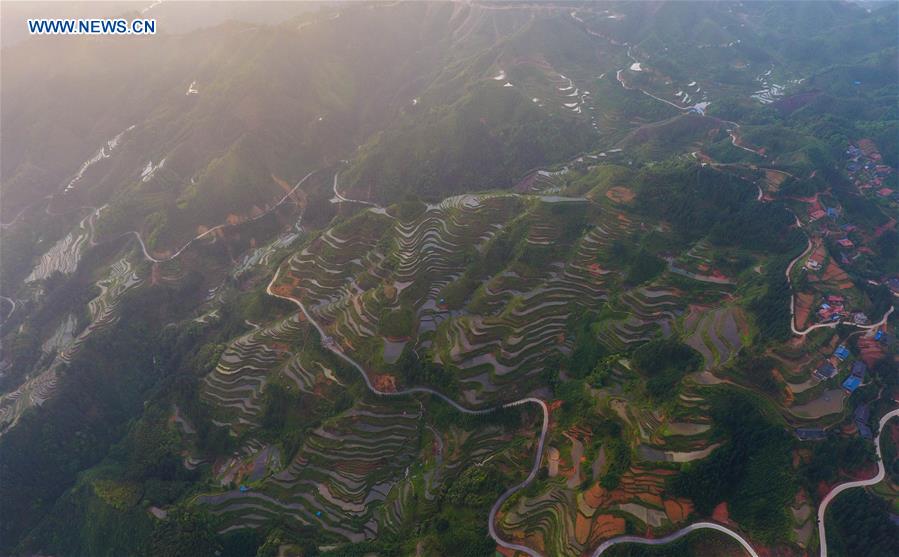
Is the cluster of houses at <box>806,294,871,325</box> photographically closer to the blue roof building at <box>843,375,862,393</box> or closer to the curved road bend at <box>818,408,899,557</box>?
the blue roof building at <box>843,375,862,393</box>

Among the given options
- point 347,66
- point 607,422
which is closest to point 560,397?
point 607,422

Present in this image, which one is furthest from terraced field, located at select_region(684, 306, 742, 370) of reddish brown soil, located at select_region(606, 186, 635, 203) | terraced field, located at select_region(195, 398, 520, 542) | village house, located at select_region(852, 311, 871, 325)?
terraced field, located at select_region(195, 398, 520, 542)

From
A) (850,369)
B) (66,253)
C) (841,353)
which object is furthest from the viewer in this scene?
(66,253)

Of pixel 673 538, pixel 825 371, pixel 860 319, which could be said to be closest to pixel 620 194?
pixel 860 319

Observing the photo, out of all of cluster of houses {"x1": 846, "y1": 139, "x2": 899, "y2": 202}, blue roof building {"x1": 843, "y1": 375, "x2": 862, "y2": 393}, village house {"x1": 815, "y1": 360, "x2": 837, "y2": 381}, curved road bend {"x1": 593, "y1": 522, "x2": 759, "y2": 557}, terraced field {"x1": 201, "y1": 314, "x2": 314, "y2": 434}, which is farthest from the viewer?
cluster of houses {"x1": 846, "y1": 139, "x2": 899, "y2": 202}

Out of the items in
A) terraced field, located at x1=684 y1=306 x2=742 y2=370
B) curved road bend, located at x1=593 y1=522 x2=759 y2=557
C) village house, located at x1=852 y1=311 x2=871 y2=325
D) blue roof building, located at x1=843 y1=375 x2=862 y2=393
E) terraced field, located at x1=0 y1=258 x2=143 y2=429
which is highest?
village house, located at x1=852 y1=311 x2=871 y2=325

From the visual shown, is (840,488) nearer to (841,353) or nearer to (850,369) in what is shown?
(850,369)

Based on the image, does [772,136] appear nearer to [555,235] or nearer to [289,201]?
[555,235]

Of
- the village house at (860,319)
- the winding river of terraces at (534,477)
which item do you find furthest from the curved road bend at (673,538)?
the village house at (860,319)
